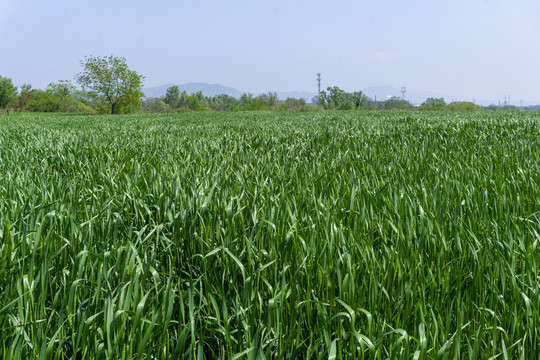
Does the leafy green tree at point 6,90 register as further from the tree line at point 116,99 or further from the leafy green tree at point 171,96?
the leafy green tree at point 171,96

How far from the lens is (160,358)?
1.06 meters

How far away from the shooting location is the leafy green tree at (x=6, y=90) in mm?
90312

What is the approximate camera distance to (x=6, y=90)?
299 feet

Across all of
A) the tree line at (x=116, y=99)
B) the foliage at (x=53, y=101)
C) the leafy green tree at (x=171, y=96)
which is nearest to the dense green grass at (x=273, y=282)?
the tree line at (x=116, y=99)

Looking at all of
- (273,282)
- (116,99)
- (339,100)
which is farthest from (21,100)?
(273,282)

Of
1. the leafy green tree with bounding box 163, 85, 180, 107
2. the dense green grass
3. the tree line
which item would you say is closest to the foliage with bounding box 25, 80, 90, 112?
the tree line

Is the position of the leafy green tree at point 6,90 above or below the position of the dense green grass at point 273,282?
above

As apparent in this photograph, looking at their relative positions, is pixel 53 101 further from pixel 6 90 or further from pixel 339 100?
pixel 339 100

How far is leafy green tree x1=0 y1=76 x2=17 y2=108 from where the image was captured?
3556 inches

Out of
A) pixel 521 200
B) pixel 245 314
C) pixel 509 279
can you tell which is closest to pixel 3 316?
pixel 245 314

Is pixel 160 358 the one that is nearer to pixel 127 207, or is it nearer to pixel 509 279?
pixel 509 279

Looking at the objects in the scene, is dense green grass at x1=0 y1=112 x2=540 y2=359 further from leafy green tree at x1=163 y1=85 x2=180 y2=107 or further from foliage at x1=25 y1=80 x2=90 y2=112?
leafy green tree at x1=163 y1=85 x2=180 y2=107

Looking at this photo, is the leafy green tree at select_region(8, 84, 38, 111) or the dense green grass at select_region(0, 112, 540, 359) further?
the leafy green tree at select_region(8, 84, 38, 111)

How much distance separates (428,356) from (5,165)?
431cm
